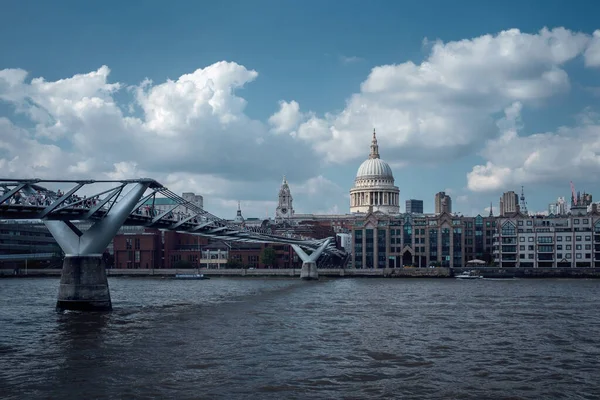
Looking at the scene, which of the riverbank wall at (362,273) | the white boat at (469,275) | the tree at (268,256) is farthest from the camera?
the tree at (268,256)

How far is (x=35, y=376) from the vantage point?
28.4 m

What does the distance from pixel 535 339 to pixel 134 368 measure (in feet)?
71.2

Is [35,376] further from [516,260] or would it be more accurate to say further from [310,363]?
[516,260]

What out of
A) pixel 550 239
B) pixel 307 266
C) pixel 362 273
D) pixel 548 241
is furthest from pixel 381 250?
pixel 550 239

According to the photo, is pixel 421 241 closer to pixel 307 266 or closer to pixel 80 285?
pixel 307 266

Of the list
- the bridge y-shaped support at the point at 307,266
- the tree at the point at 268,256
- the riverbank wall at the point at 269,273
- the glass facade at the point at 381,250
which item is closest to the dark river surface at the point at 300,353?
the bridge y-shaped support at the point at 307,266

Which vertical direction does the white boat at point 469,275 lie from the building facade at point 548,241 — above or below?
below

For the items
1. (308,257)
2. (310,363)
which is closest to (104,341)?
(310,363)

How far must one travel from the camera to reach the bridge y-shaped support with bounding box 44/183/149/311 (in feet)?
174

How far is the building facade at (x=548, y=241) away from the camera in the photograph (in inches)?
5472

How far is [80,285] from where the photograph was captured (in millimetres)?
52938

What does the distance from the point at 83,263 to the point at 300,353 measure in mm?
24714

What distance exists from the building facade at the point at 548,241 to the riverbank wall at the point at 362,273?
27.5 ft

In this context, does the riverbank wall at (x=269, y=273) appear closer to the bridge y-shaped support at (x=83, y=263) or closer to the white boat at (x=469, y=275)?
the white boat at (x=469, y=275)
